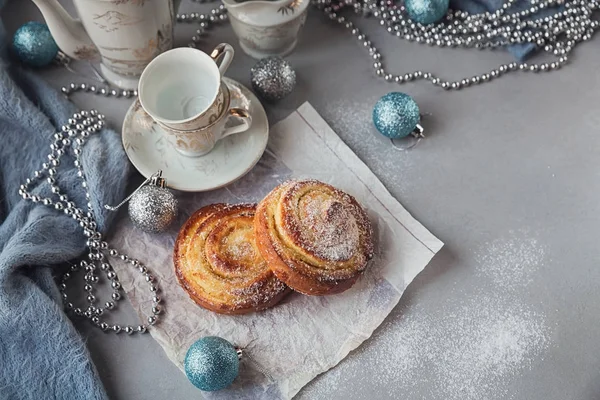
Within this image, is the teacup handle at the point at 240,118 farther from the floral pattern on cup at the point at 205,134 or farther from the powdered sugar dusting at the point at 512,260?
the powdered sugar dusting at the point at 512,260

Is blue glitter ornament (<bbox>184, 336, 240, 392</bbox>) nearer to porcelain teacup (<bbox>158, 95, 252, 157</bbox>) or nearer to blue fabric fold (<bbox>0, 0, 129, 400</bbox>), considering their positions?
blue fabric fold (<bbox>0, 0, 129, 400</bbox>)

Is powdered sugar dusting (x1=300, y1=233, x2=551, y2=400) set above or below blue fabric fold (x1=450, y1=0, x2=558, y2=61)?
below

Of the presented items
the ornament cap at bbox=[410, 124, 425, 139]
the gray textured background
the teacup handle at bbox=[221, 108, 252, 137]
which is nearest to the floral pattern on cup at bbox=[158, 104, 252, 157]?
the teacup handle at bbox=[221, 108, 252, 137]

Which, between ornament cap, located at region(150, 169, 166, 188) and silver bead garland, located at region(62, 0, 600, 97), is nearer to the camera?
ornament cap, located at region(150, 169, 166, 188)

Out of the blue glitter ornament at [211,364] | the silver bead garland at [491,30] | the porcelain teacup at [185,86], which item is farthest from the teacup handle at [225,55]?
the blue glitter ornament at [211,364]

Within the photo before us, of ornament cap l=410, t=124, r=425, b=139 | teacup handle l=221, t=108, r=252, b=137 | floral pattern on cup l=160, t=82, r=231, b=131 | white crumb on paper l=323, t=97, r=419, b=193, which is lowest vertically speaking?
white crumb on paper l=323, t=97, r=419, b=193

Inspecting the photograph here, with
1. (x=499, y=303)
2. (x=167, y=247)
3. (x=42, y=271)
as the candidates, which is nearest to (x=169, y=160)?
(x=167, y=247)
